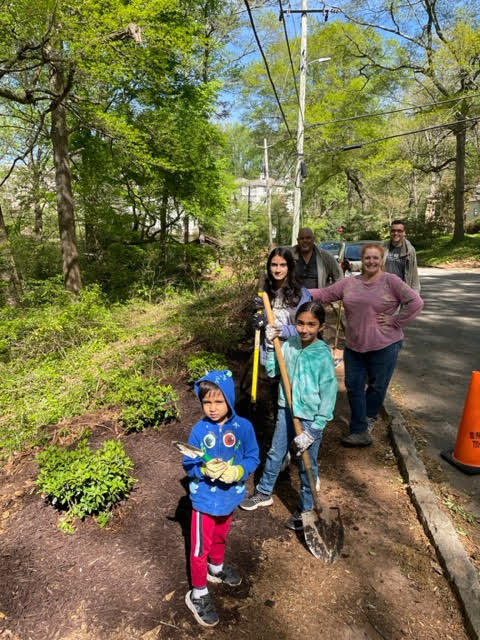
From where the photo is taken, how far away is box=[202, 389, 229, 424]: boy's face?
222cm

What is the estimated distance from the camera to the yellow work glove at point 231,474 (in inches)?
85.7

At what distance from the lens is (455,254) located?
21.5m

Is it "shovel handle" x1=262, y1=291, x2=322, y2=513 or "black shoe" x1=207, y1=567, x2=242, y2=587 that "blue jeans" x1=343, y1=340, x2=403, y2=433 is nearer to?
"shovel handle" x1=262, y1=291, x2=322, y2=513

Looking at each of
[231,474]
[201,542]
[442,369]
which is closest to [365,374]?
[231,474]

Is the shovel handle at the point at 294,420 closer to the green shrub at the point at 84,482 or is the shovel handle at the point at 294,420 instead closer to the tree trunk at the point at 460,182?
the green shrub at the point at 84,482

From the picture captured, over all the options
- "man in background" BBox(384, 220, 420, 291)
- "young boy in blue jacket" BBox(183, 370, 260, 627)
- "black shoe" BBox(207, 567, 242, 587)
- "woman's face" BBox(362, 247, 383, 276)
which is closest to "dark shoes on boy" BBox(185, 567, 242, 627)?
"young boy in blue jacket" BBox(183, 370, 260, 627)

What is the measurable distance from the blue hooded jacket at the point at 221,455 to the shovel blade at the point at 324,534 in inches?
32.9

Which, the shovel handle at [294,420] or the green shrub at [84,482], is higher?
the shovel handle at [294,420]

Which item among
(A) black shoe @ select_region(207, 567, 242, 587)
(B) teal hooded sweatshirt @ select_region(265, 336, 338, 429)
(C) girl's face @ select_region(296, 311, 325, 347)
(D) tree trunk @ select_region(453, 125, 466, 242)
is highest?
(D) tree trunk @ select_region(453, 125, 466, 242)

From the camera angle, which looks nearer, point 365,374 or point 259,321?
point 259,321

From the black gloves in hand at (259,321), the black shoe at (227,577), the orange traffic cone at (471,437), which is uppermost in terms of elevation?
the black gloves in hand at (259,321)

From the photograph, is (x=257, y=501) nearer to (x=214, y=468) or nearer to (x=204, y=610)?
(x=204, y=610)

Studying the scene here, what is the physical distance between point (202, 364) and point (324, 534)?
2.72m

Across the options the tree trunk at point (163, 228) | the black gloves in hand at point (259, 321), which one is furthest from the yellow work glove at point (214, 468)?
the tree trunk at point (163, 228)
